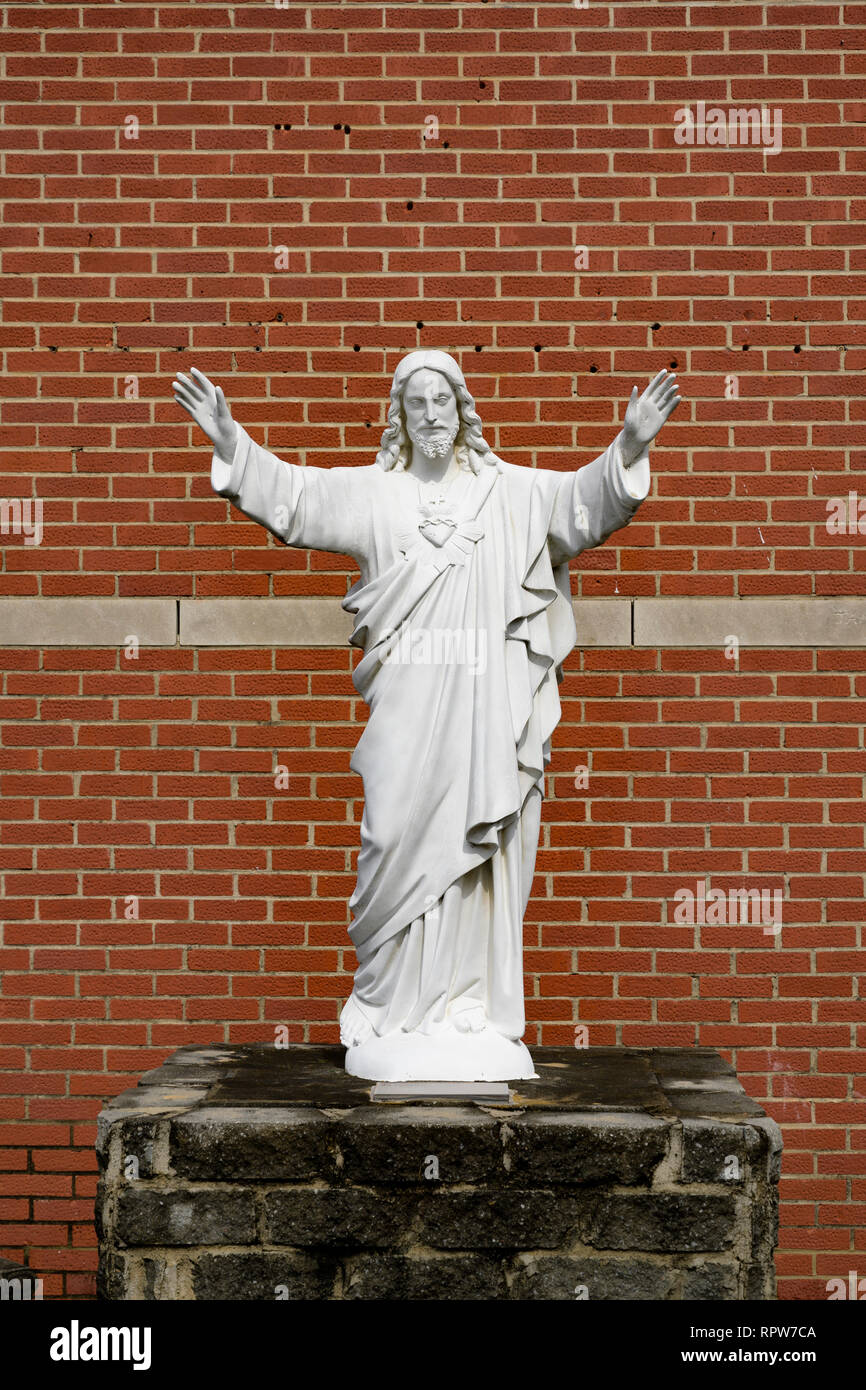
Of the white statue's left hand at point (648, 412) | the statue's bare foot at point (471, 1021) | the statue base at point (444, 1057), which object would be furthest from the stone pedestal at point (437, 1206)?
the white statue's left hand at point (648, 412)

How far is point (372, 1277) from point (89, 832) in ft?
8.64

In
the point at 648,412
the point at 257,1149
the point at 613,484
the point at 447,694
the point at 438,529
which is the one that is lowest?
the point at 257,1149

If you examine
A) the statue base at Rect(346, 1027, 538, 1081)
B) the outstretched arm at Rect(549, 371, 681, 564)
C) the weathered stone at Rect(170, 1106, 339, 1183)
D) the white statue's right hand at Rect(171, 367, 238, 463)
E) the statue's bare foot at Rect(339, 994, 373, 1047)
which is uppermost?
the white statue's right hand at Rect(171, 367, 238, 463)

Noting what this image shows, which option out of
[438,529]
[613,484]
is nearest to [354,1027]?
[438,529]

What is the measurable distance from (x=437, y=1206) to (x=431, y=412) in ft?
7.74

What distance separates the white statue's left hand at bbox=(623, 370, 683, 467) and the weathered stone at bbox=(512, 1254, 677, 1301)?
2.34 m

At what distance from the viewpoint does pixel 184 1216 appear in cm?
459

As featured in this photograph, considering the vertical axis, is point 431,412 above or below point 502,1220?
above

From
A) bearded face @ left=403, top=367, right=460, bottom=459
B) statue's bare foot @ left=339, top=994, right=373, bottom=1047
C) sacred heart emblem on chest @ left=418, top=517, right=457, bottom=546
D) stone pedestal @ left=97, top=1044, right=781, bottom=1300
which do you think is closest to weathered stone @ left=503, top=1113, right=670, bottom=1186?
stone pedestal @ left=97, top=1044, right=781, bottom=1300

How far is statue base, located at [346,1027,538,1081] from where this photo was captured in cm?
497

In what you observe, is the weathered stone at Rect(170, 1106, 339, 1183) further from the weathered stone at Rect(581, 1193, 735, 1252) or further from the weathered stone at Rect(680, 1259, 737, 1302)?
the weathered stone at Rect(680, 1259, 737, 1302)

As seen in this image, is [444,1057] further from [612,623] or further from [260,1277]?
[612,623]

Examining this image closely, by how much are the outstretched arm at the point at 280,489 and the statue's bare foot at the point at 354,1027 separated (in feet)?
4.75

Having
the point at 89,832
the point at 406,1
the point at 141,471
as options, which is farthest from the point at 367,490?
the point at 406,1
